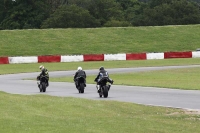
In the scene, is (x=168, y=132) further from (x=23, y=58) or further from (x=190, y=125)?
(x=23, y=58)

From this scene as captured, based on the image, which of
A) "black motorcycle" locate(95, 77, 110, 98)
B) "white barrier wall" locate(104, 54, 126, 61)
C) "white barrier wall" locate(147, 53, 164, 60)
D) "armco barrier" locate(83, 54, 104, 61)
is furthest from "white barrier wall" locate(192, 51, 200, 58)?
"black motorcycle" locate(95, 77, 110, 98)

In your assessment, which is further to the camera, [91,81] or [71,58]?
[71,58]

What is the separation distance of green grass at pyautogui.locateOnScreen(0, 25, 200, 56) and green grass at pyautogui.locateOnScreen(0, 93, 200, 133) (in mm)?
40173

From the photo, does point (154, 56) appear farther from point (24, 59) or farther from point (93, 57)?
point (24, 59)

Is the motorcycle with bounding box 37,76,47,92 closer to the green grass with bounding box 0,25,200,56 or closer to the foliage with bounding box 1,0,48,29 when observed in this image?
the green grass with bounding box 0,25,200,56

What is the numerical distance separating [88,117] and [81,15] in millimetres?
97072

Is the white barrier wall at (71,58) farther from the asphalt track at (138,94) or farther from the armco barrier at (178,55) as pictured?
the asphalt track at (138,94)

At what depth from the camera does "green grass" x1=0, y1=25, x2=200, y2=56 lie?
59.6m

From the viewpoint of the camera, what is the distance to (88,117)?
51.4 feet

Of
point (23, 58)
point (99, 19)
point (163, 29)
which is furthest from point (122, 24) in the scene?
point (23, 58)

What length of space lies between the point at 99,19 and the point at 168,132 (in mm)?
108567

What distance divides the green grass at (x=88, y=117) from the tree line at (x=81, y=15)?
9155 centimetres

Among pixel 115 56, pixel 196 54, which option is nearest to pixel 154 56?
pixel 115 56

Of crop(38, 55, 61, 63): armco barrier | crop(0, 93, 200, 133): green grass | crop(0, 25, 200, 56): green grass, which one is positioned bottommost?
crop(0, 93, 200, 133): green grass
